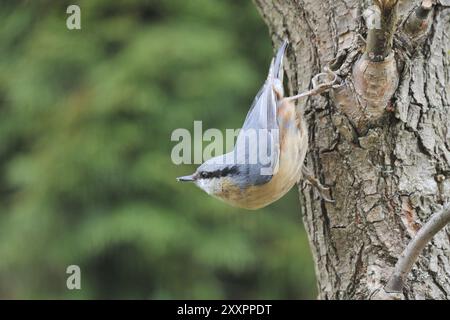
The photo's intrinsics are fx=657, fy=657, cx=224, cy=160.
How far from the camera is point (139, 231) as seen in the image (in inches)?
157

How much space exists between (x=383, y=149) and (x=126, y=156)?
2291 mm

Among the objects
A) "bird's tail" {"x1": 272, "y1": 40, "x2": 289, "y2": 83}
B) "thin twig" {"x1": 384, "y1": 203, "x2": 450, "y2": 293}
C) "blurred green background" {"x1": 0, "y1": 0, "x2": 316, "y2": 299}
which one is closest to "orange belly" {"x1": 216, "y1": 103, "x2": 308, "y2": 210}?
"bird's tail" {"x1": 272, "y1": 40, "x2": 289, "y2": 83}

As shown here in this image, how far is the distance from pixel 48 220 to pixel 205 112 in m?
1.22

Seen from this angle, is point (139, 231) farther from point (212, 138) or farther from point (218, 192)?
point (218, 192)

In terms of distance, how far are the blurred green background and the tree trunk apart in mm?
1947

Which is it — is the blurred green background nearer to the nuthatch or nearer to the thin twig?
the nuthatch

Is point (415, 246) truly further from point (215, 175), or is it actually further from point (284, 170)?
point (215, 175)

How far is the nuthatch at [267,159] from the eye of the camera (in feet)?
7.78

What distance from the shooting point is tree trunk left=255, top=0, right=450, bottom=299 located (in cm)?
210

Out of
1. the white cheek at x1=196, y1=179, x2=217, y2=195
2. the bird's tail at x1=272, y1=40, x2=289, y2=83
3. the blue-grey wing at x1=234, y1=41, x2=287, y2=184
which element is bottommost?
the white cheek at x1=196, y1=179, x2=217, y2=195

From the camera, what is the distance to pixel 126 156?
13.5 feet

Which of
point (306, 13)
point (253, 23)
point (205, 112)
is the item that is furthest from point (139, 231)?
point (306, 13)

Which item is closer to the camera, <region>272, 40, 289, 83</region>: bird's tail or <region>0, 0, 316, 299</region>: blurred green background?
<region>272, 40, 289, 83</region>: bird's tail

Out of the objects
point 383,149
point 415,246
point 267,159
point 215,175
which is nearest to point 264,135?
point 267,159
